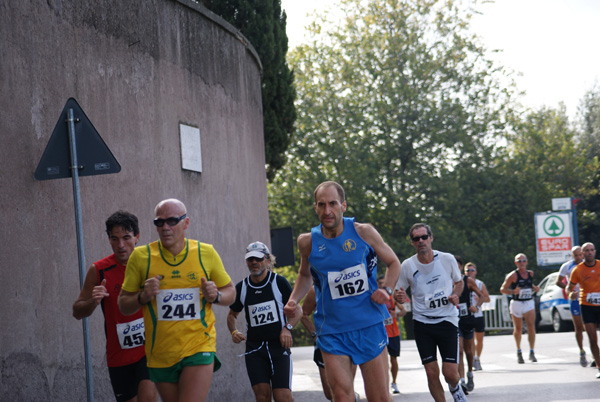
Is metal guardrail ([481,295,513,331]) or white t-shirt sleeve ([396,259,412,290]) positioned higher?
white t-shirt sleeve ([396,259,412,290])

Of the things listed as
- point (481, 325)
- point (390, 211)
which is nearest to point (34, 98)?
point (481, 325)

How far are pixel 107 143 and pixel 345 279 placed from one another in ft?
12.7

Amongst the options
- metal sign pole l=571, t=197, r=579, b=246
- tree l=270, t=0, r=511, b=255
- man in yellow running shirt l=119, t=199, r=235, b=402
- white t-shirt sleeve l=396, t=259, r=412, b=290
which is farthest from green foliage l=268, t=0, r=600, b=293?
man in yellow running shirt l=119, t=199, r=235, b=402

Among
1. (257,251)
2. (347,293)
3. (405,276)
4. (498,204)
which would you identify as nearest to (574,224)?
(498,204)

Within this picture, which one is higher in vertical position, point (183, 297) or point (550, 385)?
point (183, 297)

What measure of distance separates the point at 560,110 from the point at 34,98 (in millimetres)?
54020

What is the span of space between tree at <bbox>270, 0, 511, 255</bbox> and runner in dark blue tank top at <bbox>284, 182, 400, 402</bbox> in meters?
29.4

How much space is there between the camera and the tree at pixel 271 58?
54.7 feet

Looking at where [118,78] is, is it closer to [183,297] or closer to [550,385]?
[183,297]

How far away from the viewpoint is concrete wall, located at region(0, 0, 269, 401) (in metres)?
8.24

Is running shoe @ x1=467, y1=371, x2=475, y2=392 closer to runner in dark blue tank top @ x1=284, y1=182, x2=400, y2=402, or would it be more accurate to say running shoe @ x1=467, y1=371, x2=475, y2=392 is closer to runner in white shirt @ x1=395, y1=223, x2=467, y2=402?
runner in white shirt @ x1=395, y1=223, x2=467, y2=402

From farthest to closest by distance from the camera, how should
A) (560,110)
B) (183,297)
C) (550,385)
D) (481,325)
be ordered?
(560,110) → (481,325) → (550,385) → (183,297)

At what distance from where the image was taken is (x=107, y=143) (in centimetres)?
995

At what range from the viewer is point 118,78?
10195mm
